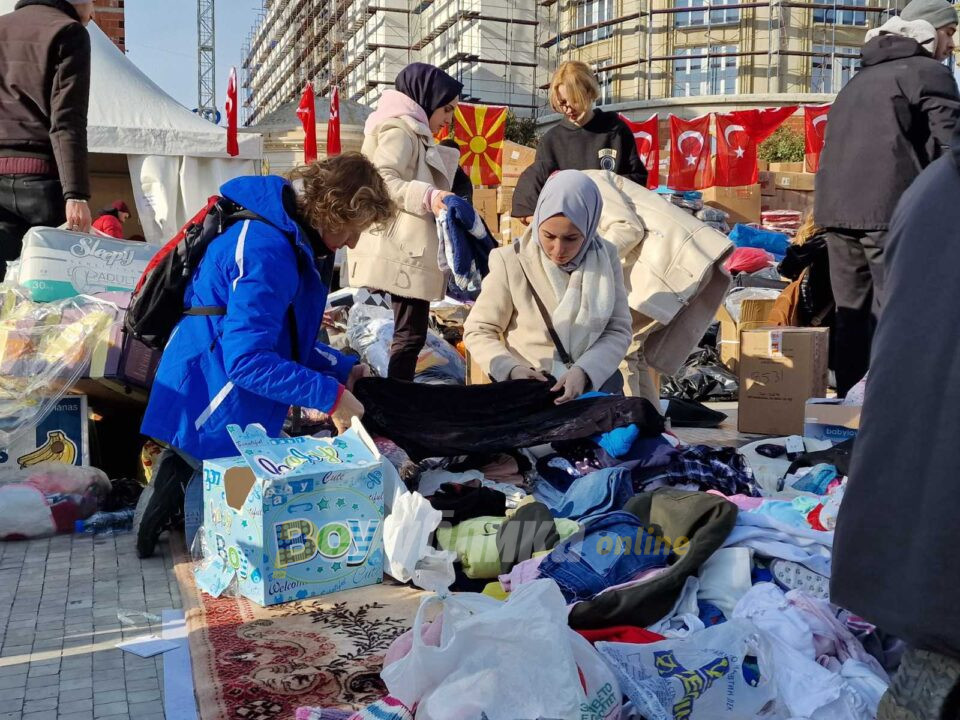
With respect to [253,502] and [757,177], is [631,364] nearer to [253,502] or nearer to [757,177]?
[253,502]

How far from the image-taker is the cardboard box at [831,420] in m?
4.74

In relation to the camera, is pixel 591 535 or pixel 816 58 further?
pixel 816 58

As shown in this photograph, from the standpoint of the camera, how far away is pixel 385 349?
5785 millimetres

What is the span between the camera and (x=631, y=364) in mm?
4961

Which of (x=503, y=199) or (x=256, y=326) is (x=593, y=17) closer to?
(x=503, y=199)

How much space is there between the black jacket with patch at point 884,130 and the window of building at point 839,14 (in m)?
46.8

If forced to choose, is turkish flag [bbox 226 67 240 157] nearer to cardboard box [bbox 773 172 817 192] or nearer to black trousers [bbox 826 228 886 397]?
black trousers [bbox 826 228 886 397]

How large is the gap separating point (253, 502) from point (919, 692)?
1.87 metres

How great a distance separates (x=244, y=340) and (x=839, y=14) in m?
50.9

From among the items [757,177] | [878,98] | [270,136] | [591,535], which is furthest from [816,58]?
[591,535]

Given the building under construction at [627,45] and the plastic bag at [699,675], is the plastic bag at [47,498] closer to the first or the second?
the plastic bag at [699,675]

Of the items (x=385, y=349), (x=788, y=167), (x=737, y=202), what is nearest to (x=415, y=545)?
(x=385, y=349)

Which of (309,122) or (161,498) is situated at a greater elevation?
(309,122)

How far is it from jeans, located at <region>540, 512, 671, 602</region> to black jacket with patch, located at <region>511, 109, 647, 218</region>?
2.87 m
